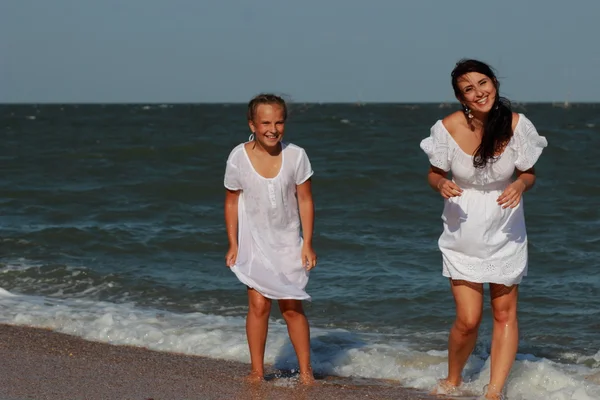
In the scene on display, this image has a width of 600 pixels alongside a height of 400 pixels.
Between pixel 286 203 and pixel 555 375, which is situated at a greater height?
pixel 286 203

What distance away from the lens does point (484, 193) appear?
4664 millimetres

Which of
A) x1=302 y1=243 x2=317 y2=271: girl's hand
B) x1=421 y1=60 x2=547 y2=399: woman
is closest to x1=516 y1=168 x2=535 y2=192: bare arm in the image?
x1=421 y1=60 x2=547 y2=399: woman

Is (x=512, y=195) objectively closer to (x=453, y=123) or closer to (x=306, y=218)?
(x=453, y=123)

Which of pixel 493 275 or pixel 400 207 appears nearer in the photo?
pixel 493 275

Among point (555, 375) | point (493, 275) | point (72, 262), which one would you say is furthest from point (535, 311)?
point (72, 262)

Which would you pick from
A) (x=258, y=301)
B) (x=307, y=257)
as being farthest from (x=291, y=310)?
(x=307, y=257)

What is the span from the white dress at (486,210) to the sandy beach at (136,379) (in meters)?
0.86

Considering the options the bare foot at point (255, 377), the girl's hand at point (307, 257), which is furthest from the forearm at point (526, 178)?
the bare foot at point (255, 377)

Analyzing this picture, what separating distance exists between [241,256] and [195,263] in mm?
4763

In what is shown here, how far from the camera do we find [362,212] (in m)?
12.8

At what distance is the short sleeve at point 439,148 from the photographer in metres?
4.65

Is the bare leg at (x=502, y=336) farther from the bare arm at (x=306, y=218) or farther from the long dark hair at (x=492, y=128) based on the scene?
the bare arm at (x=306, y=218)

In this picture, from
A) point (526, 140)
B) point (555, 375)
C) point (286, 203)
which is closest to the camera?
point (526, 140)

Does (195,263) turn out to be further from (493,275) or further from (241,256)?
(493,275)
